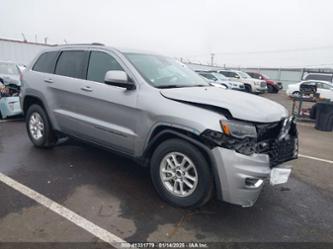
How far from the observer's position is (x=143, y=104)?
341 cm

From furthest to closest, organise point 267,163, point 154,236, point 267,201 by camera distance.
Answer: point 267,201, point 267,163, point 154,236

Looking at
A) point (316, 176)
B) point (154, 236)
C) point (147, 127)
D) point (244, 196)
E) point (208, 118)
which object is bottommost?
point (316, 176)

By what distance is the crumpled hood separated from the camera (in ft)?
9.64

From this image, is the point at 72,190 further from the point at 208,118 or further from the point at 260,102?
the point at 260,102

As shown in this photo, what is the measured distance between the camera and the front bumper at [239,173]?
111 inches

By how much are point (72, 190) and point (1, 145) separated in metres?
2.72

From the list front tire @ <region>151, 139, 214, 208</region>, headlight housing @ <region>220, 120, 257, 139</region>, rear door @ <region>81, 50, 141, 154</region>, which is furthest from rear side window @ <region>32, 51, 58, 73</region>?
headlight housing @ <region>220, 120, 257, 139</region>

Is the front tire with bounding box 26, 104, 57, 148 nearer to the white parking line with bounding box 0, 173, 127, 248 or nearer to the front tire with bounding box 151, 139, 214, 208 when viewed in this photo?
the white parking line with bounding box 0, 173, 127, 248

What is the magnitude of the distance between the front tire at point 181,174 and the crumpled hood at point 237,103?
0.51 meters

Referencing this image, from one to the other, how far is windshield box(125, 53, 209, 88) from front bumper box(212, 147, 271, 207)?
4.21ft

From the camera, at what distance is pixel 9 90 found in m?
8.45

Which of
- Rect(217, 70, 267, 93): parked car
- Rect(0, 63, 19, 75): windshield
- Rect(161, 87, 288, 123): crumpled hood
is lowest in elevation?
Rect(217, 70, 267, 93): parked car

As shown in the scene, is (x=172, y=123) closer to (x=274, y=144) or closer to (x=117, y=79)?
(x=117, y=79)

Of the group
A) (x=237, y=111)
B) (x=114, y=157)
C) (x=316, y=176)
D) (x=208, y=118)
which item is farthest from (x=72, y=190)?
(x=316, y=176)
